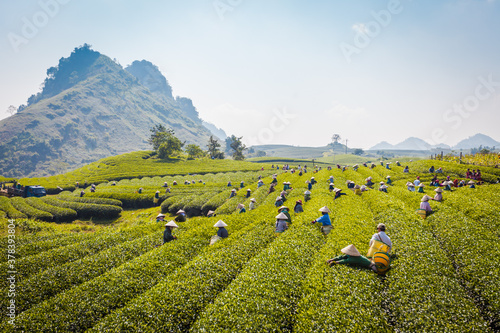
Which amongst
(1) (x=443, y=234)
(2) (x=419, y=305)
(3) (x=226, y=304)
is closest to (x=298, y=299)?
(3) (x=226, y=304)

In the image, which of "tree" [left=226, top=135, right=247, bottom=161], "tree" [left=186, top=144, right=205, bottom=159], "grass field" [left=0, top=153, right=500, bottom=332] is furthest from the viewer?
"tree" [left=226, top=135, right=247, bottom=161]

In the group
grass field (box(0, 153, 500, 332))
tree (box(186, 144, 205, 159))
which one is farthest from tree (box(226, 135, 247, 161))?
grass field (box(0, 153, 500, 332))

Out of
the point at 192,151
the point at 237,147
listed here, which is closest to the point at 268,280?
the point at 192,151

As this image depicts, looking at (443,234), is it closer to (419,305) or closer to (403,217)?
(403,217)

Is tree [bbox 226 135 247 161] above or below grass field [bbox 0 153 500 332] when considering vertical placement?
above

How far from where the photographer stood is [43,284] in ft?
36.8

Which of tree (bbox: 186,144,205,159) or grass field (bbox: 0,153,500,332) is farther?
tree (bbox: 186,144,205,159)

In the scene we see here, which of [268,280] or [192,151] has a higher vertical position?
[192,151]

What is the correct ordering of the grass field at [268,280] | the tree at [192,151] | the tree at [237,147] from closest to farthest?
the grass field at [268,280]
the tree at [192,151]
the tree at [237,147]

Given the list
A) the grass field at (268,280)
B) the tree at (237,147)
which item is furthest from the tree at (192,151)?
the grass field at (268,280)

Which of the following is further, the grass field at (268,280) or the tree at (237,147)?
the tree at (237,147)

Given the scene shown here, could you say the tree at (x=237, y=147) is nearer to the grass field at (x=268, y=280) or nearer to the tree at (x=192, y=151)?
the tree at (x=192, y=151)

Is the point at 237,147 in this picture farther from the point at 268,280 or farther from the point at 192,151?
the point at 268,280

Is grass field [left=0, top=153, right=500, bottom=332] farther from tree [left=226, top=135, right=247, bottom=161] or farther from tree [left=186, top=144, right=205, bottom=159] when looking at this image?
tree [left=226, top=135, right=247, bottom=161]
